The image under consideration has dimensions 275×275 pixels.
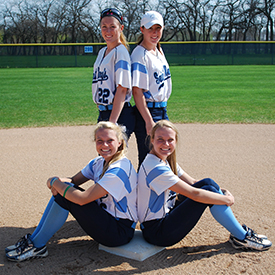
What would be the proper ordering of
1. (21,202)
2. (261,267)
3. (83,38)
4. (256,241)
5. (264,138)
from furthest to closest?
(83,38) < (264,138) < (21,202) < (256,241) < (261,267)

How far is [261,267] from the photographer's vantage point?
239 cm

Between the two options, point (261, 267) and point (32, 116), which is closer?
point (261, 267)

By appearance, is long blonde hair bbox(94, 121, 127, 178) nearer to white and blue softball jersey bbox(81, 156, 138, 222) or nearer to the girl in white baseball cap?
white and blue softball jersey bbox(81, 156, 138, 222)

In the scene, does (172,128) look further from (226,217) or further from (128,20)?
(128,20)

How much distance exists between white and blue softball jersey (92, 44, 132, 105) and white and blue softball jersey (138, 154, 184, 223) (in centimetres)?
70

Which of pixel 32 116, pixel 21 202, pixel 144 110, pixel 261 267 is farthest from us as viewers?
pixel 32 116

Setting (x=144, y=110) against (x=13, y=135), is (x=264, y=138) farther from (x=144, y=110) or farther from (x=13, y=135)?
(x=13, y=135)

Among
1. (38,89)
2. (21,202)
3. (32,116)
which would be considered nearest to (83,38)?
(38,89)

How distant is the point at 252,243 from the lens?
2.58 meters

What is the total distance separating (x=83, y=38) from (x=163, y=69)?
52.4m

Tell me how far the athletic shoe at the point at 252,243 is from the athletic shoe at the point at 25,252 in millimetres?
1472

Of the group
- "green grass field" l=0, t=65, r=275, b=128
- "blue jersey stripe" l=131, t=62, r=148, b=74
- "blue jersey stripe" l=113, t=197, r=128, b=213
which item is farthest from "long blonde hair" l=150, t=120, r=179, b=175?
"green grass field" l=0, t=65, r=275, b=128

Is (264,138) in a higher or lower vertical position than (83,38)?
lower

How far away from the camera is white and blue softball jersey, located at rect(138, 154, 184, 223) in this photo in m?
2.36
